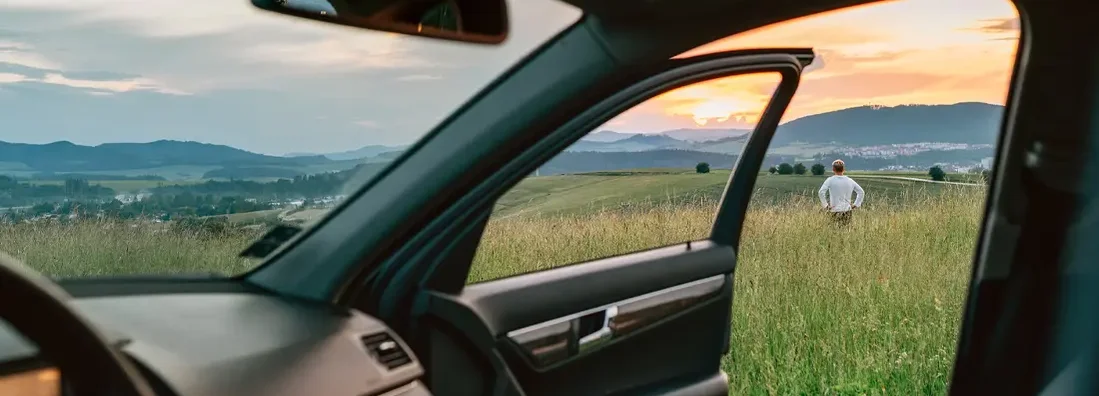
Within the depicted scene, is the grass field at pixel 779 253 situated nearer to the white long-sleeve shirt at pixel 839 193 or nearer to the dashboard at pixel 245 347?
the white long-sleeve shirt at pixel 839 193

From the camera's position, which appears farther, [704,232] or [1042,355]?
[704,232]

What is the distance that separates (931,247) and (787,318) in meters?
2.70

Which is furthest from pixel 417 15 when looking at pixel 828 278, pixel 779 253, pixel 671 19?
pixel 779 253

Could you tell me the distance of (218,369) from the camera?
175 centimetres

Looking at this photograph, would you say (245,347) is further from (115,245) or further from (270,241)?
(115,245)

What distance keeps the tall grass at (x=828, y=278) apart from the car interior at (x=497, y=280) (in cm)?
78

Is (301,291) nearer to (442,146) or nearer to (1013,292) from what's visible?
(442,146)

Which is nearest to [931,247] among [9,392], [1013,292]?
[1013,292]

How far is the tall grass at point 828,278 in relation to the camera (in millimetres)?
4605

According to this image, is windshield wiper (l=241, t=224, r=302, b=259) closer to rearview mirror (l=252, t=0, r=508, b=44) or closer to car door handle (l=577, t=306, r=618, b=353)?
rearview mirror (l=252, t=0, r=508, b=44)

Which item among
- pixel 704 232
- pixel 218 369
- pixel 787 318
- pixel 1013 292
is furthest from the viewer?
pixel 787 318

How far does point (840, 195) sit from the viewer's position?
32.0ft

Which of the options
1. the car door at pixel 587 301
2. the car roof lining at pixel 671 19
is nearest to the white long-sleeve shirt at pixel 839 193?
the car door at pixel 587 301

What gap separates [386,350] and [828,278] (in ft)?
19.1
